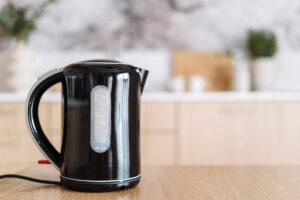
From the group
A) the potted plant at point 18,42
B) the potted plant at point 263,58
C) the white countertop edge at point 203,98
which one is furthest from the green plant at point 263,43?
the potted plant at point 18,42

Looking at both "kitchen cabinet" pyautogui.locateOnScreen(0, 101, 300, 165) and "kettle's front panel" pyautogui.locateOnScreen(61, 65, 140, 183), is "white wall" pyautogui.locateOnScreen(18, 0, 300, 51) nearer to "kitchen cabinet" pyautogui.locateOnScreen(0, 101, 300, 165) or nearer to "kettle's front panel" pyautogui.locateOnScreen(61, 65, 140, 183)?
"kitchen cabinet" pyautogui.locateOnScreen(0, 101, 300, 165)

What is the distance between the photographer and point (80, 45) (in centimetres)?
283

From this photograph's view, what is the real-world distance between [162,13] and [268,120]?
44.2 inches

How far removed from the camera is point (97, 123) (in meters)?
0.66

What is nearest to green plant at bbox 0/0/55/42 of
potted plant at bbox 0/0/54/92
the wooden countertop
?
potted plant at bbox 0/0/54/92

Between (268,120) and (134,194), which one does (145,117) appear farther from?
(134,194)

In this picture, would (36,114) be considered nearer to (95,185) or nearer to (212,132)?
(95,185)

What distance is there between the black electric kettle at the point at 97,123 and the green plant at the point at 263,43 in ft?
7.07

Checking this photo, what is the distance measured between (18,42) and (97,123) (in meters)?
2.13

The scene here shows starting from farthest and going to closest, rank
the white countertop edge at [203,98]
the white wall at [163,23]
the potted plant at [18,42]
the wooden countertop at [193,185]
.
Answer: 1. the white wall at [163,23]
2. the potted plant at [18,42]
3. the white countertop edge at [203,98]
4. the wooden countertop at [193,185]

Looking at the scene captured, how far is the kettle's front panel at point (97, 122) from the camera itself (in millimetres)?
658

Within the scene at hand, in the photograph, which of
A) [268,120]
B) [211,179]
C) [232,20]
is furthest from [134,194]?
[232,20]

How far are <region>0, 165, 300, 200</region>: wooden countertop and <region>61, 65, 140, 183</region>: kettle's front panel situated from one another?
1.7 inches

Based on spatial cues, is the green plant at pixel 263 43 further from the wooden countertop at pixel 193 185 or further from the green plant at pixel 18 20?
the wooden countertop at pixel 193 185
